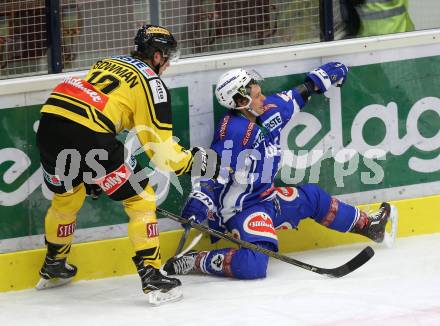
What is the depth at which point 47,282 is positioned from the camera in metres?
5.46

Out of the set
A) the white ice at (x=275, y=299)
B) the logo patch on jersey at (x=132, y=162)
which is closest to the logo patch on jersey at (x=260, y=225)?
the white ice at (x=275, y=299)

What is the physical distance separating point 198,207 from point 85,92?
84 cm

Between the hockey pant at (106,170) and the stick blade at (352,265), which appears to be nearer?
the hockey pant at (106,170)

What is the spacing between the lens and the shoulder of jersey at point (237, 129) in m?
5.47

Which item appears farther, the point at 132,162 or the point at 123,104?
the point at 132,162

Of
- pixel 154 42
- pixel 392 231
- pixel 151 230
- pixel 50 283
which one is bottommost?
pixel 50 283

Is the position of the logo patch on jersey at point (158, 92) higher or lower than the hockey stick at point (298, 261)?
higher

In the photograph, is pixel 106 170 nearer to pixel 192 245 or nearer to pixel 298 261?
pixel 192 245

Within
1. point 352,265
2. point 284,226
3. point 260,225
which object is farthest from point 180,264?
point 352,265

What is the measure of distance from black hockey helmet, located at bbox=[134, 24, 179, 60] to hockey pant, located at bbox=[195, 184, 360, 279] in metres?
0.90

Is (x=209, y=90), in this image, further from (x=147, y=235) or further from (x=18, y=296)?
(x=18, y=296)

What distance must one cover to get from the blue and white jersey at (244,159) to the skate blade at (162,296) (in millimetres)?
642

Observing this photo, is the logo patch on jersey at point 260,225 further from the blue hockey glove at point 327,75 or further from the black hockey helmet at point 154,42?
the black hockey helmet at point 154,42

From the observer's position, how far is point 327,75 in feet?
18.6
